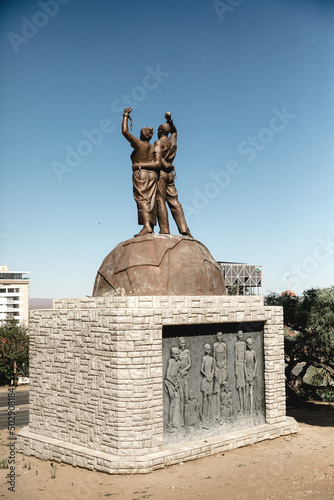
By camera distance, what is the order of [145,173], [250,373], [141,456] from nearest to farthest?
[141,456] < [250,373] < [145,173]

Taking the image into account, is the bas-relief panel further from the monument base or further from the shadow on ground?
the shadow on ground

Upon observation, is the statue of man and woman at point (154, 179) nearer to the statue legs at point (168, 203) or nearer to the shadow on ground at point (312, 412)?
the statue legs at point (168, 203)

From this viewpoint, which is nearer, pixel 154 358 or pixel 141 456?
pixel 141 456

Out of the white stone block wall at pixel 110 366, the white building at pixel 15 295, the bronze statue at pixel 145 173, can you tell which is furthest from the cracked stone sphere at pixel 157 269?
the white building at pixel 15 295

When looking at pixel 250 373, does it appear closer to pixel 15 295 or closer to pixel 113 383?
pixel 113 383

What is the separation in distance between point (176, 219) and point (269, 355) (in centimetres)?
518

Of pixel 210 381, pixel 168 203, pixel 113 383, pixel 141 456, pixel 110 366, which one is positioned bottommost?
pixel 141 456

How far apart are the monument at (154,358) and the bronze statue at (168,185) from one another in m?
0.03

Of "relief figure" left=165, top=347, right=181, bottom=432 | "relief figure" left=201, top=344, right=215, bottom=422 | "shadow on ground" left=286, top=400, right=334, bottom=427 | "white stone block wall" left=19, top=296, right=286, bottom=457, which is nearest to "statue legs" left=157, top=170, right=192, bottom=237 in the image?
"white stone block wall" left=19, top=296, right=286, bottom=457

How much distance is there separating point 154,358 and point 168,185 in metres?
5.85

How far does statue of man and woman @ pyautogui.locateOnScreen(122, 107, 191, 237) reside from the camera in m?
14.9

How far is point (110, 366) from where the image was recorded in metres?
12.1

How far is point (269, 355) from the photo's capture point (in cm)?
1505

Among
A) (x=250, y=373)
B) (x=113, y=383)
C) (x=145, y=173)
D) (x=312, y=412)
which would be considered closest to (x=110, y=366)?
(x=113, y=383)
